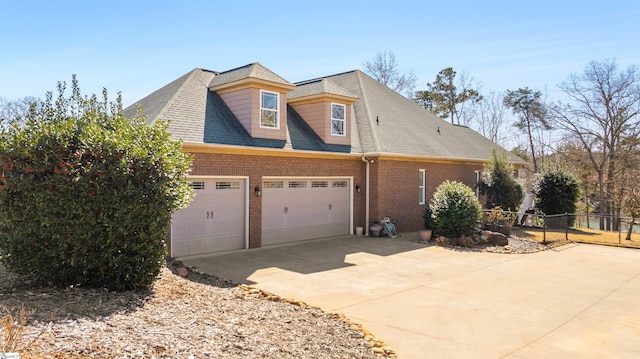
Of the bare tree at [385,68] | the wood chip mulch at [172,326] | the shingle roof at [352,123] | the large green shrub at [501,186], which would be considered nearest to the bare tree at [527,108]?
the bare tree at [385,68]

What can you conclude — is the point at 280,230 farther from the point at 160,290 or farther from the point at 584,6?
the point at 584,6

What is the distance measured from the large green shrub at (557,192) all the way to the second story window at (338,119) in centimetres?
1171

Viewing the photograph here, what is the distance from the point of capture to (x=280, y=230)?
14898 millimetres

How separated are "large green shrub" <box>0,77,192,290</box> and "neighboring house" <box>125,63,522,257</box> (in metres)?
4.93

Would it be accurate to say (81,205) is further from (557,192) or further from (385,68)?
(385,68)

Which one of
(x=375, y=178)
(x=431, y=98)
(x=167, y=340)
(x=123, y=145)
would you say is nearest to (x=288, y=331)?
(x=167, y=340)

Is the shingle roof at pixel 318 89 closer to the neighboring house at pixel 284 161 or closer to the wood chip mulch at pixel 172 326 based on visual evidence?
the neighboring house at pixel 284 161

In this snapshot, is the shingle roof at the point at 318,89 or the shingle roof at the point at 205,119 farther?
the shingle roof at the point at 318,89

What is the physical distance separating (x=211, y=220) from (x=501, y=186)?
45.7 feet

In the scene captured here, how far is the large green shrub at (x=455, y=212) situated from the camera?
52.1 feet

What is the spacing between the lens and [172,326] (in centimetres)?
547

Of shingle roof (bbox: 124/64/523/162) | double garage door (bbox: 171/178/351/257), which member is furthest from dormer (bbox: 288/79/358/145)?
double garage door (bbox: 171/178/351/257)

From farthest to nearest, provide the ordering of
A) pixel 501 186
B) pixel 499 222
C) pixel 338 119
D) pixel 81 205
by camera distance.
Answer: pixel 501 186 → pixel 499 222 → pixel 338 119 → pixel 81 205

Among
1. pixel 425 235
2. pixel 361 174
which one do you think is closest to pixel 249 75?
pixel 361 174
